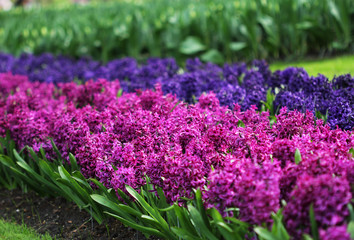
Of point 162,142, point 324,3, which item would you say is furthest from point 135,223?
point 324,3

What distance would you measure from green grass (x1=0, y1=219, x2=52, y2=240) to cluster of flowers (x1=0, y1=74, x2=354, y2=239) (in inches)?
23.6

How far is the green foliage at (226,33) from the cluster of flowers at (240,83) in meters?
1.55

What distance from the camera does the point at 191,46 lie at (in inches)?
274

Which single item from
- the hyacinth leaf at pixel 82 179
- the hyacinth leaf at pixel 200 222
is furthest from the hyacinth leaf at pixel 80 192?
the hyacinth leaf at pixel 200 222

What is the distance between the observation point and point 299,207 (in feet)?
6.12

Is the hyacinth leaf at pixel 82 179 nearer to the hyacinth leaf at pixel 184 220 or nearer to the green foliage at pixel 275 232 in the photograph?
the hyacinth leaf at pixel 184 220

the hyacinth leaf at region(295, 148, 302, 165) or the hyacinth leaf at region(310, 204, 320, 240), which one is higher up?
the hyacinth leaf at region(295, 148, 302, 165)

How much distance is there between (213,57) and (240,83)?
2381 mm

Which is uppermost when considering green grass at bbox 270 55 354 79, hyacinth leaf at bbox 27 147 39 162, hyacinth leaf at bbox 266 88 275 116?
hyacinth leaf at bbox 266 88 275 116

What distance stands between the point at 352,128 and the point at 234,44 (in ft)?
13.2

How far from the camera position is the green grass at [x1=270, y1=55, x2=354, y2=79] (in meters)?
5.44

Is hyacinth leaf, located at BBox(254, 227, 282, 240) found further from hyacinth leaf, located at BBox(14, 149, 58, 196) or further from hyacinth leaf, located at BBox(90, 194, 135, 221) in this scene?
hyacinth leaf, located at BBox(14, 149, 58, 196)

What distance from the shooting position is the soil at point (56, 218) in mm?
2867

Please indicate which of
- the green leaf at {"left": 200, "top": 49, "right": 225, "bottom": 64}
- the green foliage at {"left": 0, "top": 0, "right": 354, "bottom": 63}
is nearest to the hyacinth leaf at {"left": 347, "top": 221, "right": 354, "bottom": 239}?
the green foliage at {"left": 0, "top": 0, "right": 354, "bottom": 63}
